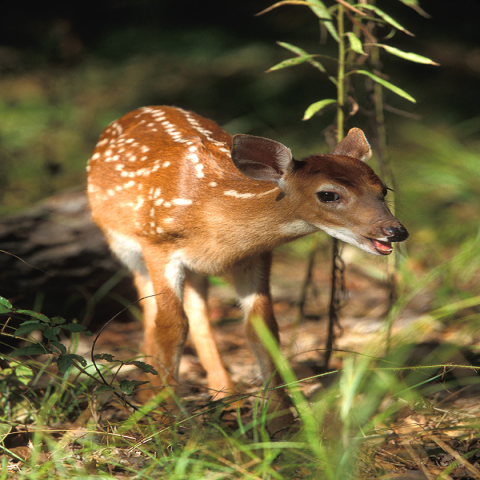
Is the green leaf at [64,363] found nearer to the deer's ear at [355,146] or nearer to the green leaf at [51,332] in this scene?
the green leaf at [51,332]

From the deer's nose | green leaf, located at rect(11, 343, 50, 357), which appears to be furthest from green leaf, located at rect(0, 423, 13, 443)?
the deer's nose

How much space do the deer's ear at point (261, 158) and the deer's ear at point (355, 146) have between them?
1.10ft

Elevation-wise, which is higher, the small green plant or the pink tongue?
the small green plant

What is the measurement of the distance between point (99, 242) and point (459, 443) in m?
2.91

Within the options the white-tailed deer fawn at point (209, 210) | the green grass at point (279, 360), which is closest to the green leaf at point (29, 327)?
the green grass at point (279, 360)

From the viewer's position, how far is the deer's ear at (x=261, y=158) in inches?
109

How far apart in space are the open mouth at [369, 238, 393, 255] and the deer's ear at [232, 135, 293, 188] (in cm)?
54

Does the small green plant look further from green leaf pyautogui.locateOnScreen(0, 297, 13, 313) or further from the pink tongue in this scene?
green leaf pyautogui.locateOnScreen(0, 297, 13, 313)

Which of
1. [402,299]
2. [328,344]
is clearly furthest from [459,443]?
[328,344]

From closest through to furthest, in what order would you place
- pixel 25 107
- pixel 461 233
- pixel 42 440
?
pixel 42 440 < pixel 461 233 < pixel 25 107

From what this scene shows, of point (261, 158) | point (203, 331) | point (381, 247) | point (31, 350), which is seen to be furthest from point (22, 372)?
point (381, 247)

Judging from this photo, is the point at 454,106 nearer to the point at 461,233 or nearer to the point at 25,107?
the point at 461,233

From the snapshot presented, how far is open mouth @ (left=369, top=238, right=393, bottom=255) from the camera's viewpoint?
259cm

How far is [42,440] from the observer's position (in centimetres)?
290
